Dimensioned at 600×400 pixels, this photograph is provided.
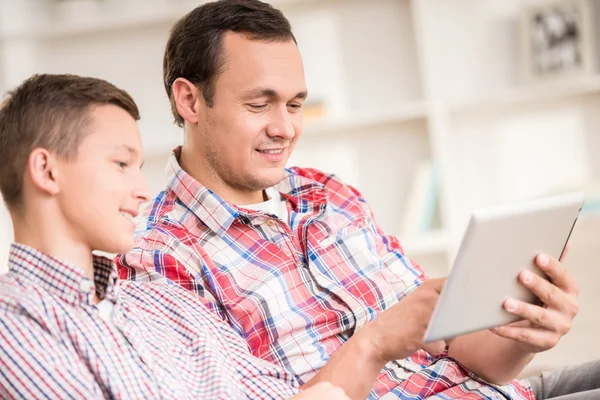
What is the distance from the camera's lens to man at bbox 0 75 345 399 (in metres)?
0.98

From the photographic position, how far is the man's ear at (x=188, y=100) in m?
1.67

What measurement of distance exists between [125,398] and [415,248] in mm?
2128

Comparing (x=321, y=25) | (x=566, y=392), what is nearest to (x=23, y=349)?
(x=566, y=392)

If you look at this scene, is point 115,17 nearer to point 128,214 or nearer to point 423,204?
point 423,204

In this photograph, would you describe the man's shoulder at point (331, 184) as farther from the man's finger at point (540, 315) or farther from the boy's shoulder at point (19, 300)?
the boy's shoulder at point (19, 300)

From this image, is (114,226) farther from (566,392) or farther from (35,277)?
(566,392)

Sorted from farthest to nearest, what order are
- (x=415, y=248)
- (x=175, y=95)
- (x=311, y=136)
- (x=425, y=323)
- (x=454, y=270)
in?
(x=311, y=136), (x=415, y=248), (x=175, y=95), (x=425, y=323), (x=454, y=270)

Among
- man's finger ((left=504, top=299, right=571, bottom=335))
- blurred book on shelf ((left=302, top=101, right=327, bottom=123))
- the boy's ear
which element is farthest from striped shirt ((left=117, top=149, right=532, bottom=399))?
blurred book on shelf ((left=302, top=101, right=327, bottom=123))

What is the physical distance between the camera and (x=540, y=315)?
4.01 feet

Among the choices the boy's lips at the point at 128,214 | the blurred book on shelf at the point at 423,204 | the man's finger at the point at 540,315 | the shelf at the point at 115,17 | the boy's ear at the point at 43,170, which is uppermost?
the shelf at the point at 115,17

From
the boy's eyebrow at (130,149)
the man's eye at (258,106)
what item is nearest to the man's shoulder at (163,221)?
the man's eye at (258,106)

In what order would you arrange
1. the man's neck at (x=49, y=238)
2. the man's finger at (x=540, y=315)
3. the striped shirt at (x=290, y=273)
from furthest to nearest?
1. the striped shirt at (x=290, y=273)
2. the man's finger at (x=540, y=315)
3. the man's neck at (x=49, y=238)

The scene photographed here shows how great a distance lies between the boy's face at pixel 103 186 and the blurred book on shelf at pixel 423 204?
203 centimetres

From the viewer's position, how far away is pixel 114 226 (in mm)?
1084
